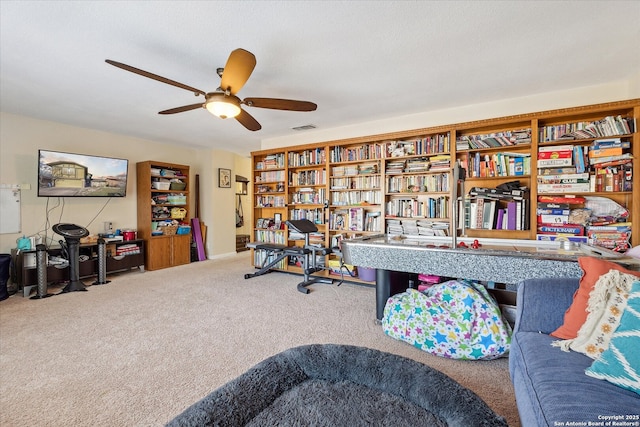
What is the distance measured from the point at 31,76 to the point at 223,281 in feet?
10.0

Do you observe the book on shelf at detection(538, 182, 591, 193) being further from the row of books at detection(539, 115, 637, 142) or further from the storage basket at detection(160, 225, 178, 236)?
Answer: the storage basket at detection(160, 225, 178, 236)

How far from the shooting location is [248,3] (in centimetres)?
175

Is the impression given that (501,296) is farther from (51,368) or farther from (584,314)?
(51,368)

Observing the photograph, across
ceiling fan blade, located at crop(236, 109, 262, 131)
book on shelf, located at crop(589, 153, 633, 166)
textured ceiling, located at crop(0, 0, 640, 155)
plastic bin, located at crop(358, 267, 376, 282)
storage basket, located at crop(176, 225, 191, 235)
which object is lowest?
plastic bin, located at crop(358, 267, 376, 282)

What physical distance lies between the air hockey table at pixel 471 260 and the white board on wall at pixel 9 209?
447cm

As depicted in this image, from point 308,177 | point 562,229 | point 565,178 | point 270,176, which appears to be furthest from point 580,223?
point 270,176

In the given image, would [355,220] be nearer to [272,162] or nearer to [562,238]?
[272,162]

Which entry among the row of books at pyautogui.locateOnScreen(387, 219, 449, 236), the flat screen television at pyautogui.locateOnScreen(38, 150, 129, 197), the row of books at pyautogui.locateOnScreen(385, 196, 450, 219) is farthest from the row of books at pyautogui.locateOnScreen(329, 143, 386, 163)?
the flat screen television at pyautogui.locateOnScreen(38, 150, 129, 197)

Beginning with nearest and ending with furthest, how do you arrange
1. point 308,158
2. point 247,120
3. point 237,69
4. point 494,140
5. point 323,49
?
point 237,69
point 323,49
point 247,120
point 494,140
point 308,158

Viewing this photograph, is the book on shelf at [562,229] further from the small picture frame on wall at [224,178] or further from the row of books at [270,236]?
the small picture frame on wall at [224,178]

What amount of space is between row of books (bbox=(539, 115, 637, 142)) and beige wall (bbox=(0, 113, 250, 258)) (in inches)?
220

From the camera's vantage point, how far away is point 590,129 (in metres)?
2.91

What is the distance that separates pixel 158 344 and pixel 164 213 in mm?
3576

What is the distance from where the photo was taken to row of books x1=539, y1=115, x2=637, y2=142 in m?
2.77
